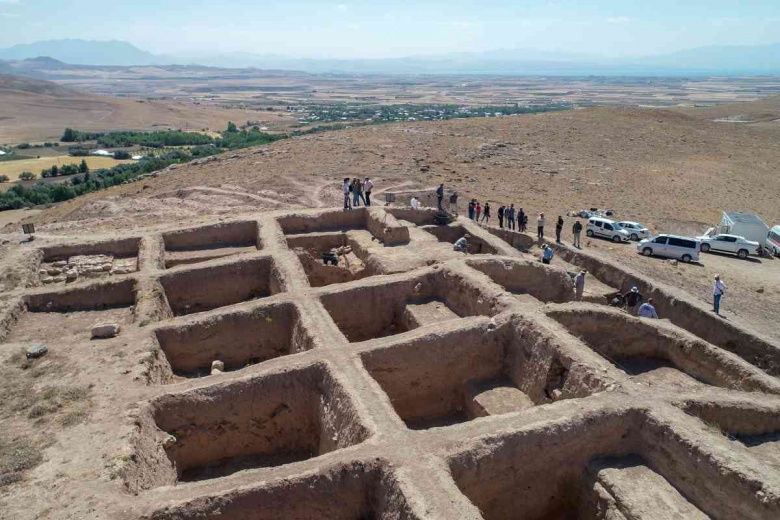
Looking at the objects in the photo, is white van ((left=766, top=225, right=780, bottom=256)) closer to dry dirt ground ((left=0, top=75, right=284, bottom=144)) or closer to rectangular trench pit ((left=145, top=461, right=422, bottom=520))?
rectangular trench pit ((left=145, top=461, right=422, bottom=520))

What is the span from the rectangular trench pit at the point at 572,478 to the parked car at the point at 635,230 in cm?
1949

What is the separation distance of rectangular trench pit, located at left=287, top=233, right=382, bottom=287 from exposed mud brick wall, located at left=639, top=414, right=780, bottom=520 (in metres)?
8.92

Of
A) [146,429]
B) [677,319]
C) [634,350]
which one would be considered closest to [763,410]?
[634,350]

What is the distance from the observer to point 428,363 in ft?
39.5

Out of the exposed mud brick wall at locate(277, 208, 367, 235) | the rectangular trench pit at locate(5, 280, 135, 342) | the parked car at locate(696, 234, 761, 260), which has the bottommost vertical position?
the parked car at locate(696, 234, 761, 260)

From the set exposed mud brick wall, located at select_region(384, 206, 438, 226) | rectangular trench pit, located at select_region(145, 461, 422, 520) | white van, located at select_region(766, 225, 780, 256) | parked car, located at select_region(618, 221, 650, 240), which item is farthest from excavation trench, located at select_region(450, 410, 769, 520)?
white van, located at select_region(766, 225, 780, 256)

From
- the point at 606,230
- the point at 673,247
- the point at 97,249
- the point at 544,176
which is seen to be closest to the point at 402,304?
the point at 97,249

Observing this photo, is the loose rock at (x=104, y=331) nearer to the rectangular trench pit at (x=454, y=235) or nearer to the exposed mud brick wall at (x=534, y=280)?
the exposed mud brick wall at (x=534, y=280)

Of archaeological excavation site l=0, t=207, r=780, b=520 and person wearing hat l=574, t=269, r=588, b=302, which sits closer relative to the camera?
archaeological excavation site l=0, t=207, r=780, b=520

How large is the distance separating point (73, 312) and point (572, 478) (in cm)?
1271

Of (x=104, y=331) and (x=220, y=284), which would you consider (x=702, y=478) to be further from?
(x=220, y=284)

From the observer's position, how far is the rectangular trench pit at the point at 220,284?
15219 millimetres

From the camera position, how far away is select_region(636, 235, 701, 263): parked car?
24344mm

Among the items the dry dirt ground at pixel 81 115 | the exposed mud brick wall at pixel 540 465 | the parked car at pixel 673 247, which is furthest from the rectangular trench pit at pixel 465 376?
the dry dirt ground at pixel 81 115
